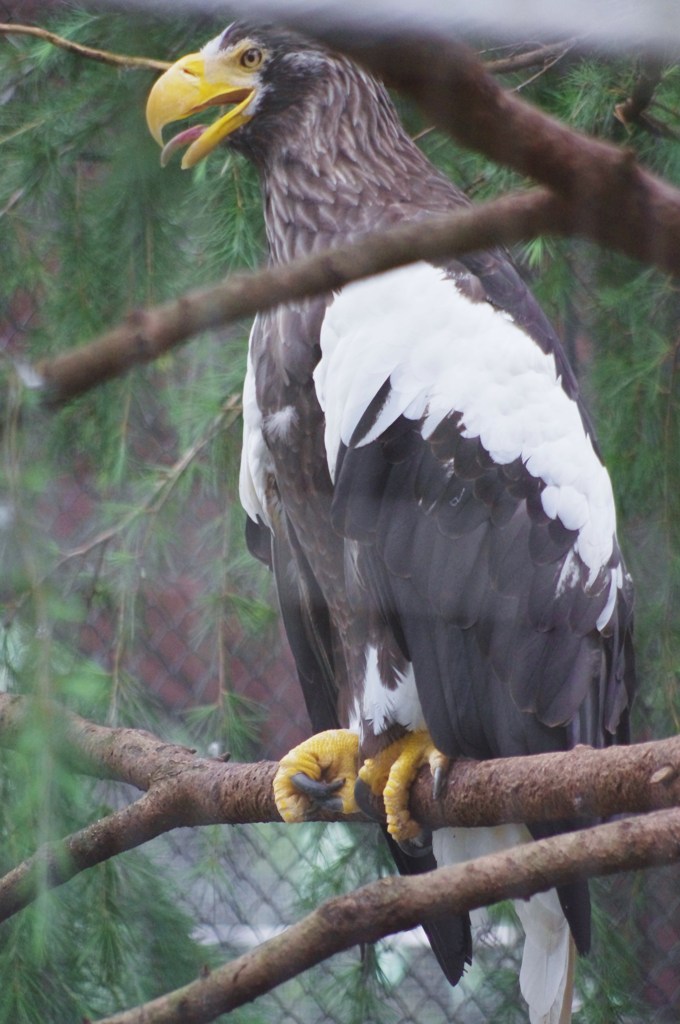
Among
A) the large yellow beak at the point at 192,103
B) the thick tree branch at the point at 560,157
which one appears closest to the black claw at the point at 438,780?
the large yellow beak at the point at 192,103

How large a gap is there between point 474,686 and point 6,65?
0.64m

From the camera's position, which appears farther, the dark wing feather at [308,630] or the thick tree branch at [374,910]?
the dark wing feather at [308,630]

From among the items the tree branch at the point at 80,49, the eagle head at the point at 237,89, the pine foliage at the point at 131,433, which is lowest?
the pine foliage at the point at 131,433

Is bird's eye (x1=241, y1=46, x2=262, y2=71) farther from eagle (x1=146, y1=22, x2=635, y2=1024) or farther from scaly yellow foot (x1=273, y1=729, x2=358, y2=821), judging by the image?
scaly yellow foot (x1=273, y1=729, x2=358, y2=821)

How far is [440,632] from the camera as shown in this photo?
1059 mm

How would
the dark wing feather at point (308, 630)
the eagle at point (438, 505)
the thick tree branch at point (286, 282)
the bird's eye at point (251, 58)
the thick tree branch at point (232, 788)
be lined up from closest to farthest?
1. the thick tree branch at point (286, 282)
2. the thick tree branch at point (232, 788)
3. the bird's eye at point (251, 58)
4. the eagle at point (438, 505)
5. the dark wing feather at point (308, 630)

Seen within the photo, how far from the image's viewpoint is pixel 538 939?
1.15 meters

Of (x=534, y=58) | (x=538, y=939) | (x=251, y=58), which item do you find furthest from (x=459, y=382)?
(x=538, y=939)

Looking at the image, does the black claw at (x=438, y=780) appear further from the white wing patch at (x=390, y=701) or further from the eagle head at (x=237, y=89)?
the eagle head at (x=237, y=89)

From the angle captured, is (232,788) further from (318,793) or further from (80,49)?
(80,49)

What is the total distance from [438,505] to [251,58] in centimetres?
42

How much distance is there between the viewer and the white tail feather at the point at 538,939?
1109mm

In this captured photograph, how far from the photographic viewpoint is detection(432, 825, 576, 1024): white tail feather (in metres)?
1.11

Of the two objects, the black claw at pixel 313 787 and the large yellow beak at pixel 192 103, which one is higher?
the large yellow beak at pixel 192 103
